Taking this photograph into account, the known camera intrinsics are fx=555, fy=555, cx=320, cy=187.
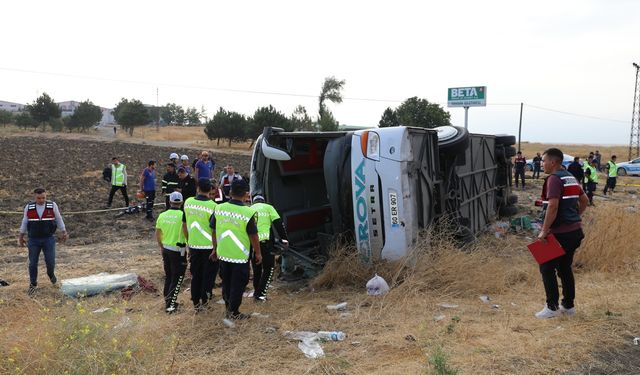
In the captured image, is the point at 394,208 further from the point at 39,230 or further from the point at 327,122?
the point at 327,122

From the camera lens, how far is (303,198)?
304 inches

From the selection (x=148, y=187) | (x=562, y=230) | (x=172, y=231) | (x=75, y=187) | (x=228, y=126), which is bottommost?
(x=75, y=187)

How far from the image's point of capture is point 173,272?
5.98m

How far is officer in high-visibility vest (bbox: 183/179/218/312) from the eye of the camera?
5.79m

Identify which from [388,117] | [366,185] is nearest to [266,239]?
[366,185]

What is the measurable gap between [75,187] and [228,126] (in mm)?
32869

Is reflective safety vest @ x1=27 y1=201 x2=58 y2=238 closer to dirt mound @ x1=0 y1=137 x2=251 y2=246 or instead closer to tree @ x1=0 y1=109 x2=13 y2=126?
dirt mound @ x1=0 y1=137 x2=251 y2=246

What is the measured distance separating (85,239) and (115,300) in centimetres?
503

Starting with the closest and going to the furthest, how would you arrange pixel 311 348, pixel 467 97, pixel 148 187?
pixel 311 348 → pixel 148 187 → pixel 467 97

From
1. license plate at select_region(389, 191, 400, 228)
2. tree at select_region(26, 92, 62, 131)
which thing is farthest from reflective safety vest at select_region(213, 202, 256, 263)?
tree at select_region(26, 92, 62, 131)

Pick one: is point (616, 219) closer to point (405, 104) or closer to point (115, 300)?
point (115, 300)

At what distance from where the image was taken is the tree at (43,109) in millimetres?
54344

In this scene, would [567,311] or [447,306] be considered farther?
[447,306]

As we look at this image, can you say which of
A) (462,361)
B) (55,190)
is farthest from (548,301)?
(55,190)
